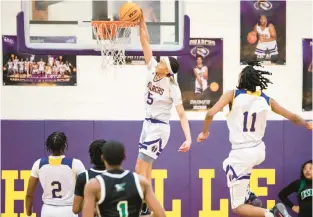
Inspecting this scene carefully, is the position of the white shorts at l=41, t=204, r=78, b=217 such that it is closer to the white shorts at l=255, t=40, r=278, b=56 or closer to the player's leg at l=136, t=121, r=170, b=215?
the player's leg at l=136, t=121, r=170, b=215

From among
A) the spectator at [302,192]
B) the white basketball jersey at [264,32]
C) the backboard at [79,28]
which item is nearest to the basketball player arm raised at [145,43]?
the backboard at [79,28]

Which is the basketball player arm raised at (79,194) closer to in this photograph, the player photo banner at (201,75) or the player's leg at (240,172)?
the player's leg at (240,172)

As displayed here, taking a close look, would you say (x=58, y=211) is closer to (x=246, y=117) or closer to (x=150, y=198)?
(x=150, y=198)

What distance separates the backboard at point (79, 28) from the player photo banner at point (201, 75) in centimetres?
135

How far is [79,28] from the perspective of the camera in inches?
309

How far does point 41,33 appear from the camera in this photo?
308 inches

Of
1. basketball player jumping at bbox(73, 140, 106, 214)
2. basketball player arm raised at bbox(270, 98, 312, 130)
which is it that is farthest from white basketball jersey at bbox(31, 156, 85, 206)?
basketball player arm raised at bbox(270, 98, 312, 130)

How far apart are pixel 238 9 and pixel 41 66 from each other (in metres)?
2.78

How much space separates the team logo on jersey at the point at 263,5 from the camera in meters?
9.45

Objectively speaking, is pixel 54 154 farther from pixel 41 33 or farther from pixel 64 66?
pixel 64 66

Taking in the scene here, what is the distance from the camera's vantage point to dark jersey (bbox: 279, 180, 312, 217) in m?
8.63

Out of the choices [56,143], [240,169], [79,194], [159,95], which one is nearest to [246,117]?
[240,169]

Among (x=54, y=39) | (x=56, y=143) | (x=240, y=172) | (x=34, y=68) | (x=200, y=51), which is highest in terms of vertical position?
(x=54, y=39)

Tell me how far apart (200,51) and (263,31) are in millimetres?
931
